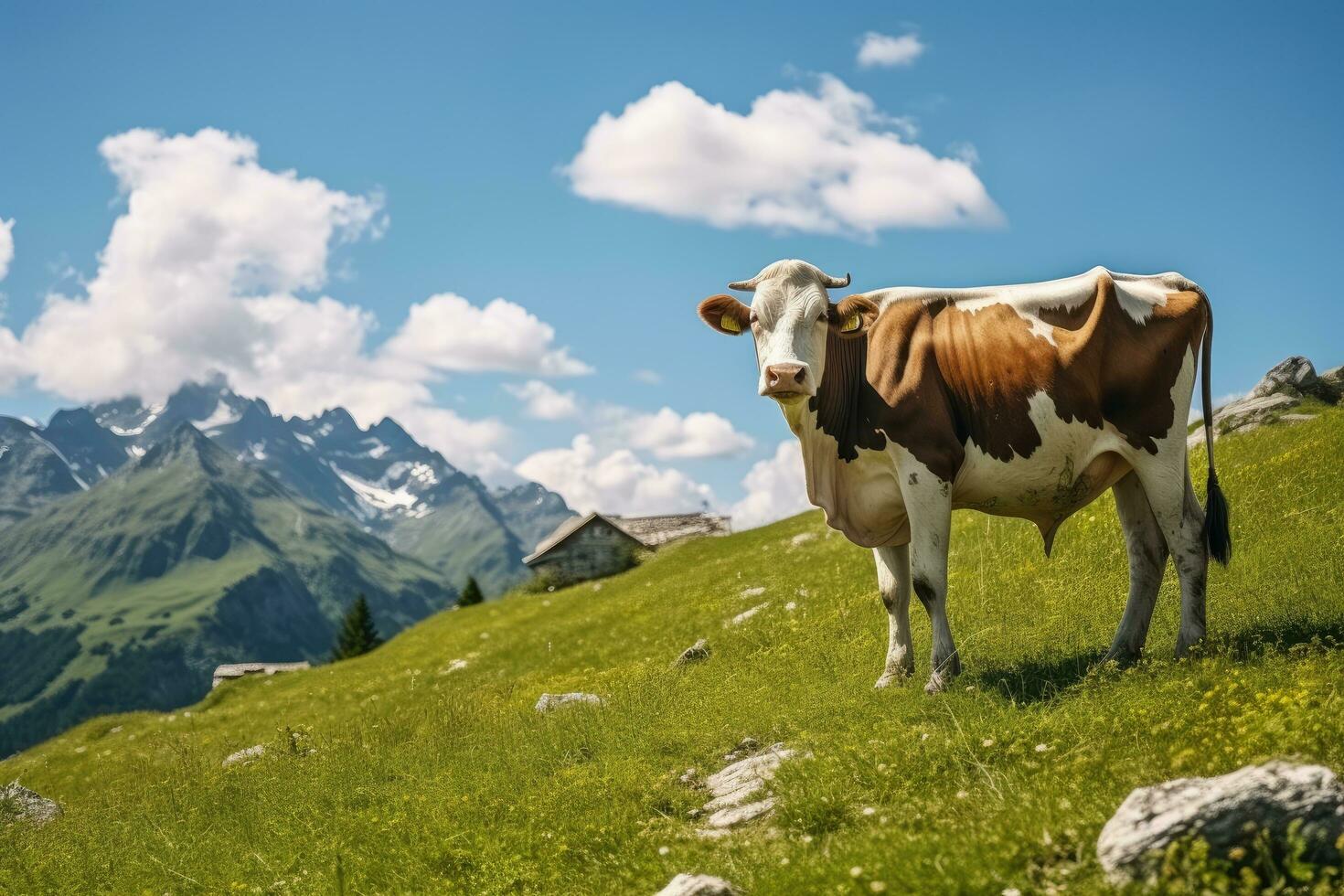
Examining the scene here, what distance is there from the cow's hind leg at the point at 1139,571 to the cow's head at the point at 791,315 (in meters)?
3.36

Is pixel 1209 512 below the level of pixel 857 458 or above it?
below

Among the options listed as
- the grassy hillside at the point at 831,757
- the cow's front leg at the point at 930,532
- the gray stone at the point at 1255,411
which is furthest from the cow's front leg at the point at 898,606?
the gray stone at the point at 1255,411

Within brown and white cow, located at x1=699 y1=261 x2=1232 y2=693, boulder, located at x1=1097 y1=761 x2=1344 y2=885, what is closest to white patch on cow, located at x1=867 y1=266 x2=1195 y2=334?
brown and white cow, located at x1=699 y1=261 x2=1232 y2=693

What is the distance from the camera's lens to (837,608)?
20.0 metres

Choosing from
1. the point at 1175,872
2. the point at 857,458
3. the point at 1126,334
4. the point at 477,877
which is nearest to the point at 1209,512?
the point at 1126,334

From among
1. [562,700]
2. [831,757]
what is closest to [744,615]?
[562,700]

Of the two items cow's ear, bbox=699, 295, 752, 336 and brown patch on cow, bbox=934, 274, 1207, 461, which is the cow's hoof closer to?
brown patch on cow, bbox=934, 274, 1207, 461

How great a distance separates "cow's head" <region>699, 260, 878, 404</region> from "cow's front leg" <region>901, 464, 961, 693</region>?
53.8 inches

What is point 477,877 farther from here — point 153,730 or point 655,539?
point 655,539

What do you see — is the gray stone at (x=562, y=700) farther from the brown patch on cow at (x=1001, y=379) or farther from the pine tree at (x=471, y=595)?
the pine tree at (x=471, y=595)

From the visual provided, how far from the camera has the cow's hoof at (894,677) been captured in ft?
37.9

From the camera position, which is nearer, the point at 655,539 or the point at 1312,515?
the point at 1312,515

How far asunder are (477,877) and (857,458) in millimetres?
5328

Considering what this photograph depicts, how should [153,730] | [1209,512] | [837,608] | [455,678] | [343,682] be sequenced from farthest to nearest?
[343,682], [153,730], [455,678], [837,608], [1209,512]
